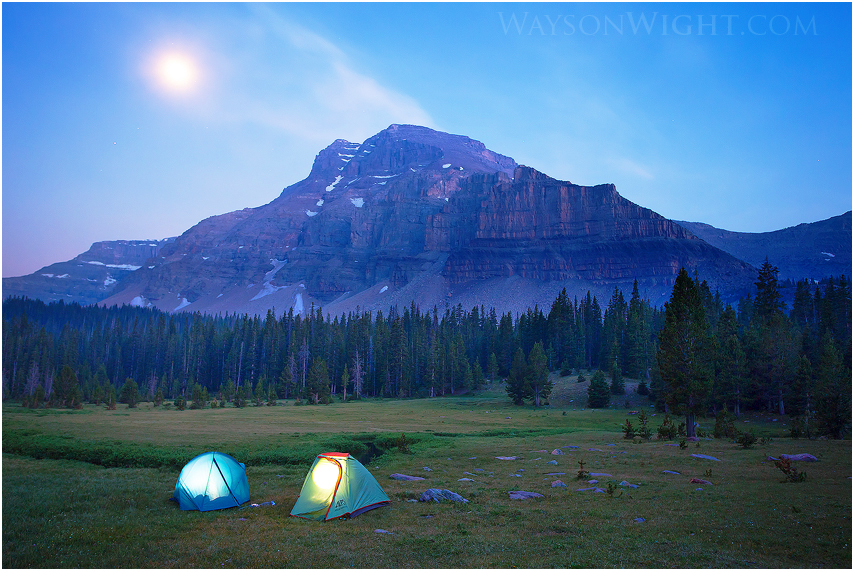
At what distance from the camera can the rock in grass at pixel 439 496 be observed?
19.6m

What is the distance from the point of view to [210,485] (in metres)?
18.9

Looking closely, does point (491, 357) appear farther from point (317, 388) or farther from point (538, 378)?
point (317, 388)

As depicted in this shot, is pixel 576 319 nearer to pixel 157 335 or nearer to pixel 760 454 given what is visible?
pixel 760 454

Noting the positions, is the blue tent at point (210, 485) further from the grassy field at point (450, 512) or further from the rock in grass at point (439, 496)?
the rock in grass at point (439, 496)

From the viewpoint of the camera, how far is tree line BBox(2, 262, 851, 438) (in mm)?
46344

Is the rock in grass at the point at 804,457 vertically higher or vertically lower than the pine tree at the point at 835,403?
lower

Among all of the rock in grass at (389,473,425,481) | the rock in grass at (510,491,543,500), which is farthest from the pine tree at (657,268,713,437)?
the rock in grass at (389,473,425,481)

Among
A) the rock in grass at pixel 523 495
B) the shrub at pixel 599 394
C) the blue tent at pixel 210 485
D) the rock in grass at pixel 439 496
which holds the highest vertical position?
the blue tent at pixel 210 485

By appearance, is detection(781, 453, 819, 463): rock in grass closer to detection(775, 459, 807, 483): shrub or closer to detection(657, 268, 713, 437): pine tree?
detection(775, 459, 807, 483): shrub

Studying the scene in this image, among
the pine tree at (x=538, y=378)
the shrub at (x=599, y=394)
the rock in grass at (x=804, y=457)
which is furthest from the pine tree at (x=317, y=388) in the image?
the rock in grass at (x=804, y=457)

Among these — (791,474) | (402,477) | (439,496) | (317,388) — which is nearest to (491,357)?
(317,388)

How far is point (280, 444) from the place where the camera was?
34.9 metres

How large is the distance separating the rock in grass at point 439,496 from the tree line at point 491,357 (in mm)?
28177

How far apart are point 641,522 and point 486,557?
5985mm
